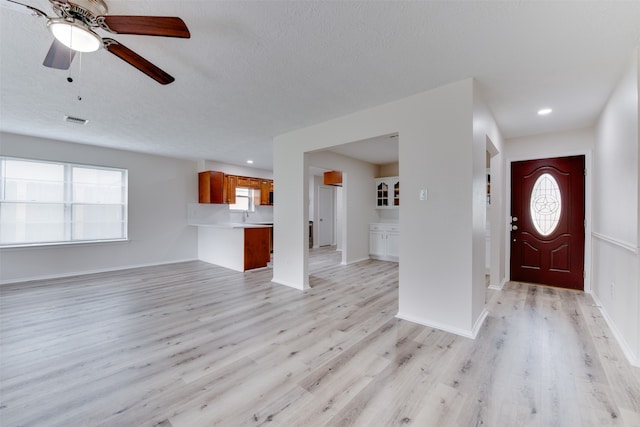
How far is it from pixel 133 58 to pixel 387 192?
5.61 metres

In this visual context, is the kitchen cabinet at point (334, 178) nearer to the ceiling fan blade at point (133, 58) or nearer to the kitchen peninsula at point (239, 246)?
the kitchen peninsula at point (239, 246)

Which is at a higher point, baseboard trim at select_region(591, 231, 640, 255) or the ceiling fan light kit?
the ceiling fan light kit

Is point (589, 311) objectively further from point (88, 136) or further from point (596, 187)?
point (88, 136)

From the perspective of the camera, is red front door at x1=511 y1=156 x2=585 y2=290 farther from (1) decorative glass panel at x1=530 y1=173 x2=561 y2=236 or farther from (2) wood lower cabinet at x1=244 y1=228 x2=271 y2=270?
(2) wood lower cabinet at x1=244 y1=228 x2=271 y2=270

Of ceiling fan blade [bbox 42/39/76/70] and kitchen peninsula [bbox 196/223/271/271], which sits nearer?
ceiling fan blade [bbox 42/39/76/70]

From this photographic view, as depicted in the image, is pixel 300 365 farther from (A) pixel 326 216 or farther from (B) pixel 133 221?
(A) pixel 326 216

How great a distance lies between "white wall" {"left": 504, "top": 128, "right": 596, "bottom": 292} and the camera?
372 cm

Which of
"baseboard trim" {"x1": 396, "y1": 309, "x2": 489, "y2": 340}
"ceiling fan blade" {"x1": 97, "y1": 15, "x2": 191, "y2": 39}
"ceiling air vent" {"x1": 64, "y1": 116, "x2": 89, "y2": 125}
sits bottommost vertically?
"baseboard trim" {"x1": 396, "y1": 309, "x2": 489, "y2": 340}

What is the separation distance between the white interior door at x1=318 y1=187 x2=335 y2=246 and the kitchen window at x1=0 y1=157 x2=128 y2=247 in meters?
5.30

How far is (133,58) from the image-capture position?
1.72 metres

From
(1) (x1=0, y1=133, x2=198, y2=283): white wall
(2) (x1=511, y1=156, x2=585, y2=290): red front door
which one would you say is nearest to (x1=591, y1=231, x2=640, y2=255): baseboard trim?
(2) (x1=511, y1=156, x2=585, y2=290): red front door

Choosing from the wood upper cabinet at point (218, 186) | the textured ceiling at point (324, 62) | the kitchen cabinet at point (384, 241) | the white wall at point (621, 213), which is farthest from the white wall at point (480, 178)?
the wood upper cabinet at point (218, 186)

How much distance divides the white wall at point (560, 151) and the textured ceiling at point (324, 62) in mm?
265

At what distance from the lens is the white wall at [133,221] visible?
4.40m
